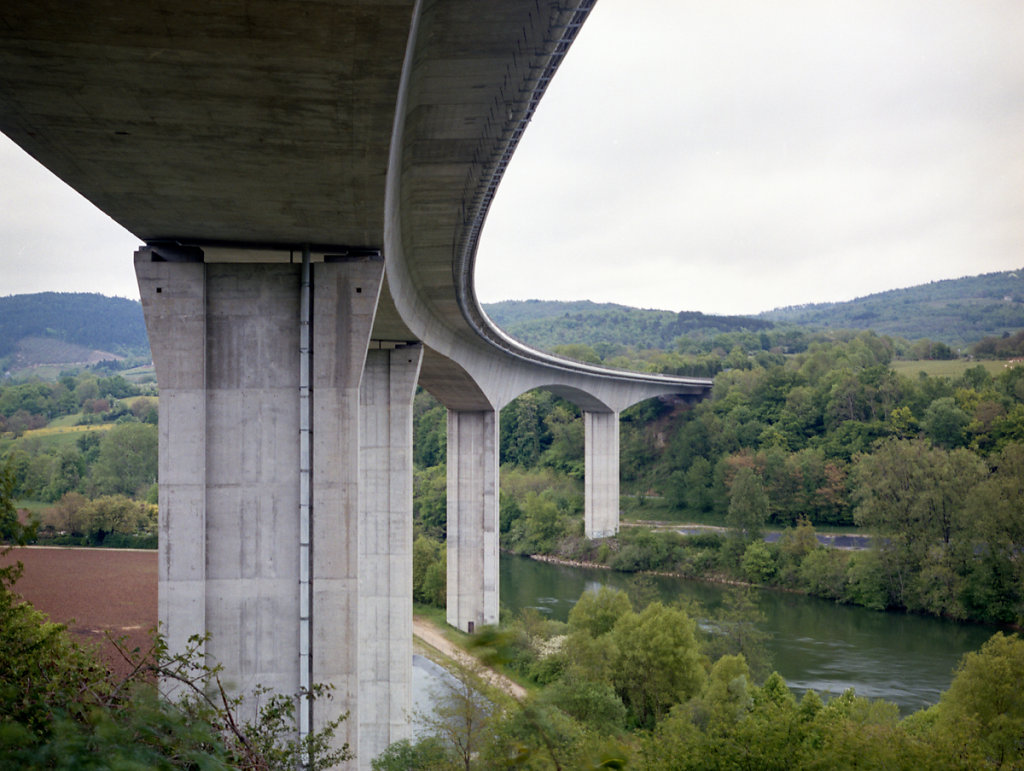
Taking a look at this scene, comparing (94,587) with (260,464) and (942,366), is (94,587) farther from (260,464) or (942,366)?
(942,366)

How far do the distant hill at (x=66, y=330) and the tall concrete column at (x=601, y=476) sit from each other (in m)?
36.5

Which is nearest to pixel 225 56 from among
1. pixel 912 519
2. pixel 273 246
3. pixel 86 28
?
pixel 86 28

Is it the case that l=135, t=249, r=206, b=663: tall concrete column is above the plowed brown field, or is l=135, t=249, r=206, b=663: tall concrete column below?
above

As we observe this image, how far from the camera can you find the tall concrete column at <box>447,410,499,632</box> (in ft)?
115

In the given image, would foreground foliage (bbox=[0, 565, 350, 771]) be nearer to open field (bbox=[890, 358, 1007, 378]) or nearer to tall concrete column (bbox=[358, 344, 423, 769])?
tall concrete column (bbox=[358, 344, 423, 769])

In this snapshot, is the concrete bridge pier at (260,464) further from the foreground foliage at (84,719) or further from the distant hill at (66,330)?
the distant hill at (66,330)

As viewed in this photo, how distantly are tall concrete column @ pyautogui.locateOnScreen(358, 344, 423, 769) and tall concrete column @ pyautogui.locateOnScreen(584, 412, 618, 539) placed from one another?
32.8 metres

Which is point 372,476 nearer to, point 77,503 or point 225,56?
point 225,56

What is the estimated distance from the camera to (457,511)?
117 feet

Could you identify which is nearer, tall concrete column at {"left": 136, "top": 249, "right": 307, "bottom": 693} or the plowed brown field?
tall concrete column at {"left": 136, "top": 249, "right": 307, "bottom": 693}

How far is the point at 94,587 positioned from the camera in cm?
2966

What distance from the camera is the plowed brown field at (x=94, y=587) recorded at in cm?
2606

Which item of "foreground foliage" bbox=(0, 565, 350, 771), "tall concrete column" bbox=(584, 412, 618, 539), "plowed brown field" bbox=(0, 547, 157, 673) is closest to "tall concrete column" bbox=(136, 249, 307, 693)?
"foreground foliage" bbox=(0, 565, 350, 771)

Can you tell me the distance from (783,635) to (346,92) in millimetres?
31297
